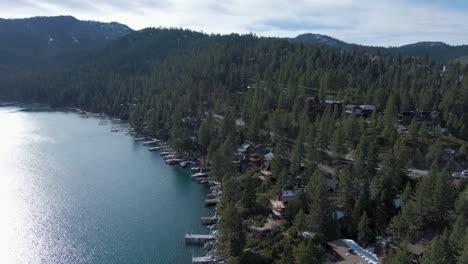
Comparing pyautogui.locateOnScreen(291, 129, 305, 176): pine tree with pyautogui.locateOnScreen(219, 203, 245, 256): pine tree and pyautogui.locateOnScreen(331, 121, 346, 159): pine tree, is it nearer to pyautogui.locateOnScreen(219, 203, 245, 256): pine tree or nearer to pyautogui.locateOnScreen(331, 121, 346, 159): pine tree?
pyautogui.locateOnScreen(331, 121, 346, 159): pine tree

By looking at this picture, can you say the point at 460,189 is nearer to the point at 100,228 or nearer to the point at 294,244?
the point at 294,244

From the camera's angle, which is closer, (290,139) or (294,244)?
(294,244)

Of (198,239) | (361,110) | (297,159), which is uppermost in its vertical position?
(361,110)

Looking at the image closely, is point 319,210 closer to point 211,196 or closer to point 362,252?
point 362,252

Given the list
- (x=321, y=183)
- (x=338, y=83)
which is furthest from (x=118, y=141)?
(x=321, y=183)

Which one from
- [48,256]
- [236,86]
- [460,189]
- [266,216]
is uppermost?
[236,86]

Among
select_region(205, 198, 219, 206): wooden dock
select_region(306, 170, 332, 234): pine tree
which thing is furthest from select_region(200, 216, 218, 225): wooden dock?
select_region(306, 170, 332, 234): pine tree

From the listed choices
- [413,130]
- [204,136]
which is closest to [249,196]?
[413,130]
